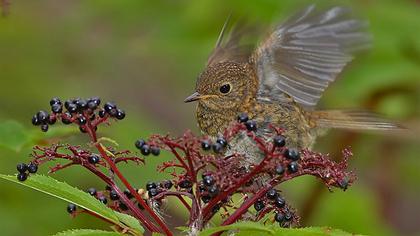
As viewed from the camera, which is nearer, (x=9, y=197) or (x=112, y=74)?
(x=9, y=197)

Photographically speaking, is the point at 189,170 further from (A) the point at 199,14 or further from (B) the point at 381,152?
(B) the point at 381,152

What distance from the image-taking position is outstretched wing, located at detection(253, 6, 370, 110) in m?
6.06

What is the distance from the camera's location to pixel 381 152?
32.1 ft

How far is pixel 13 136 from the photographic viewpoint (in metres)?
5.38

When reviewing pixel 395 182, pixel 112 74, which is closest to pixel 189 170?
pixel 395 182

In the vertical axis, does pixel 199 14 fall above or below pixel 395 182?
above

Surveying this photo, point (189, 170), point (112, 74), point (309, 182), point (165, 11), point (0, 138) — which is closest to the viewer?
point (189, 170)

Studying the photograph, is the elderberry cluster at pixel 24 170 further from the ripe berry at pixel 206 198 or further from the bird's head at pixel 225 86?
the bird's head at pixel 225 86

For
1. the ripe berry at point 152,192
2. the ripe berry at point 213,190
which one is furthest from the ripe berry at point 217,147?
the ripe berry at point 152,192

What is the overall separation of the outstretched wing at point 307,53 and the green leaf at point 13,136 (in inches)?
70.6

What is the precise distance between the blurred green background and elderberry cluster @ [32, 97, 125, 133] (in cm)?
355

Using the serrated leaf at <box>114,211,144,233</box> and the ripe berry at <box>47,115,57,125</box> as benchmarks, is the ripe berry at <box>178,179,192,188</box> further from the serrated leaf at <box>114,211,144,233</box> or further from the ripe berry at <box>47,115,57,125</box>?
the ripe berry at <box>47,115,57,125</box>

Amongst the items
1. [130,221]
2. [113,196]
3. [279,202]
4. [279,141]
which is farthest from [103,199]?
[279,141]

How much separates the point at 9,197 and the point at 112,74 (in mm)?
2936
